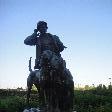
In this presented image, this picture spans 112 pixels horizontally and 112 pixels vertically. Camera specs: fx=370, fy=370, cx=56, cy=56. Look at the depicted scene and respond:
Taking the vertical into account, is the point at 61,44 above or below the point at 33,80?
above

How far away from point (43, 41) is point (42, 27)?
35 centimetres

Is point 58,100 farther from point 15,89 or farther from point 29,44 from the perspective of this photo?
point 15,89

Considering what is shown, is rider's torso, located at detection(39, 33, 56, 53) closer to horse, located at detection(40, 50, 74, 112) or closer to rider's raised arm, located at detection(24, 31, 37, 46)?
rider's raised arm, located at detection(24, 31, 37, 46)

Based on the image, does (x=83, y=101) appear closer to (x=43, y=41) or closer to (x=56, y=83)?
(x=43, y=41)

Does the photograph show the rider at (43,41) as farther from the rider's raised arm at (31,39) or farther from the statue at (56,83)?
the statue at (56,83)

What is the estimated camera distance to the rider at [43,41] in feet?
29.3

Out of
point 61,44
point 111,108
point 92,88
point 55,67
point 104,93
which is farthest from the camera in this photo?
point 92,88

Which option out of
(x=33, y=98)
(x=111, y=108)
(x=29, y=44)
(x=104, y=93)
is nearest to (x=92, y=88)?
(x=104, y=93)

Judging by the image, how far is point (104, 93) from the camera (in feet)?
78.4

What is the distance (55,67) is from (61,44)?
1.80m

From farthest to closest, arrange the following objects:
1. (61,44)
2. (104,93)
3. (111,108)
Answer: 1. (104,93)
2. (111,108)
3. (61,44)

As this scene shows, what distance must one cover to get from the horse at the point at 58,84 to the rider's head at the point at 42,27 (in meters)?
1.64

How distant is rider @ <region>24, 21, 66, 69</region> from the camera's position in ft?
29.3

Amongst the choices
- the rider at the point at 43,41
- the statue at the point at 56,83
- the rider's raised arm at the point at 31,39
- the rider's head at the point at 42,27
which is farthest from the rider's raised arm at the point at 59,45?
the statue at the point at 56,83
